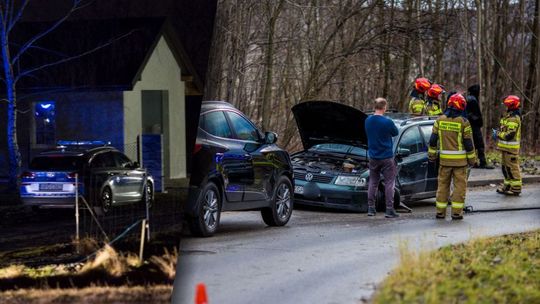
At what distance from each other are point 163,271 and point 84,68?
817 millimetres

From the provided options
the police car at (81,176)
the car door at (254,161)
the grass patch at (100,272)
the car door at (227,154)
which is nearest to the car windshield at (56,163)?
the police car at (81,176)

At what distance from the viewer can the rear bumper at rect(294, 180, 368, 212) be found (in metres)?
11.0

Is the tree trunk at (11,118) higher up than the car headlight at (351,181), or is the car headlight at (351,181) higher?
the tree trunk at (11,118)

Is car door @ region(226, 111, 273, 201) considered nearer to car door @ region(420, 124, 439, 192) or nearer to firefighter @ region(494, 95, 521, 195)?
car door @ region(420, 124, 439, 192)

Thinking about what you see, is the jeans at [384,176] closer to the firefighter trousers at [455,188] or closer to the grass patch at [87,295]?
the firefighter trousers at [455,188]

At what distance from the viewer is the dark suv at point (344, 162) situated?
34.4 ft

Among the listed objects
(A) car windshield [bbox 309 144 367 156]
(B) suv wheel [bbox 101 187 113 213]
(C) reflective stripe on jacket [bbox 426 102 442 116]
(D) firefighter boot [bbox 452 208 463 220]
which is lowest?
(D) firefighter boot [bbox 452 208 463 220]

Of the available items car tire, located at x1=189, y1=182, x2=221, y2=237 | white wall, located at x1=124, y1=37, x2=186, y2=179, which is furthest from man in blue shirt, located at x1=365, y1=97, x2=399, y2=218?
white wall, located at x1=124, y1=37, x2=186, y2=179

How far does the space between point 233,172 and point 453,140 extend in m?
4.86

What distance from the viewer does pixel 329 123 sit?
10.5 metres

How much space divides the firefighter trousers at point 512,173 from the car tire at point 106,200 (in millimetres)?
11605

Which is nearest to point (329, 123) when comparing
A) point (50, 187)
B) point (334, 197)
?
point (334, 197)

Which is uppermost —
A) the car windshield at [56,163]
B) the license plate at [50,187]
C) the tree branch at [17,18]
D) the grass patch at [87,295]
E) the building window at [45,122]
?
the tree branch at [17,18]

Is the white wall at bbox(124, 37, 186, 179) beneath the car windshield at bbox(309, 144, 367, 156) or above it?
above
